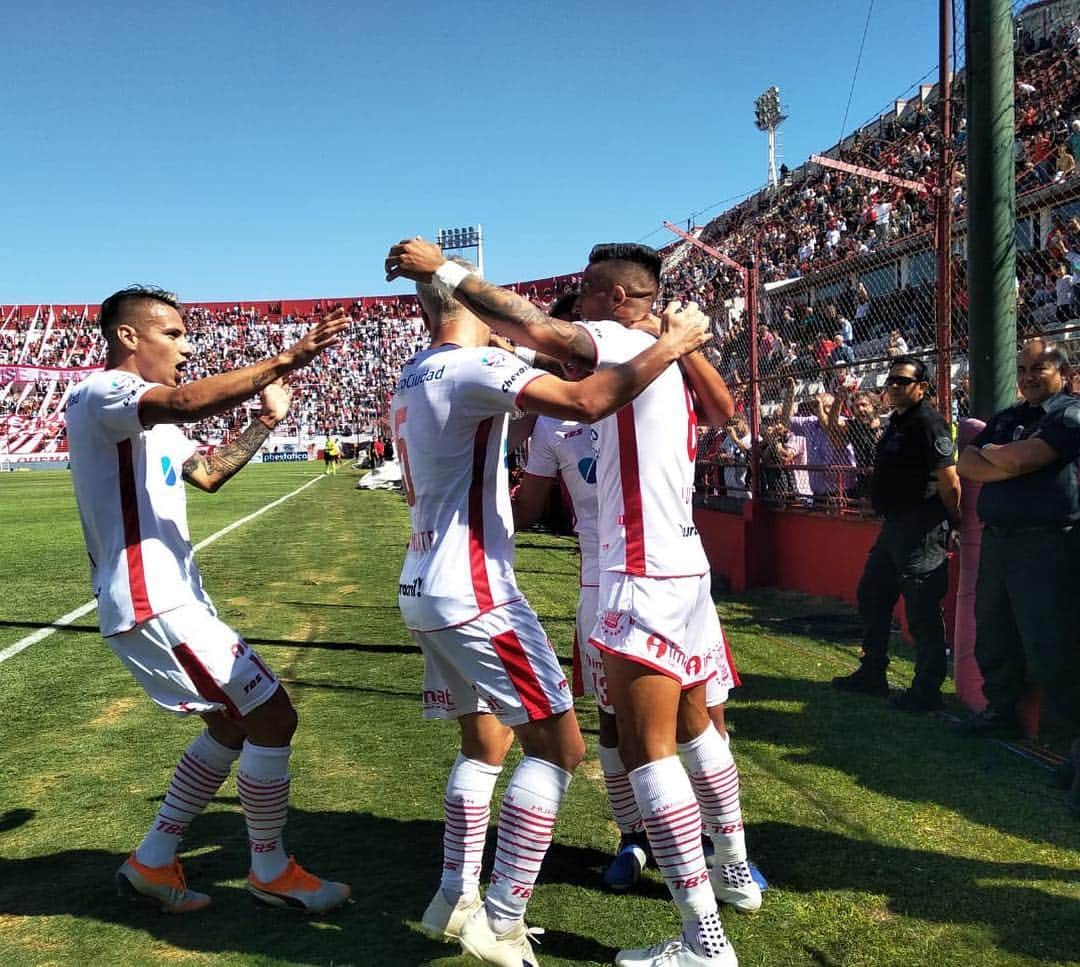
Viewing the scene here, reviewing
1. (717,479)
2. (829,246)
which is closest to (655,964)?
(717,479)

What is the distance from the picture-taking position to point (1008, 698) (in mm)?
5512

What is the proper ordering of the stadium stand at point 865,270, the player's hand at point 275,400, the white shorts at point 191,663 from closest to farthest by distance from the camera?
1. the white shorts at point 191,663
2. the player's hand at point 275,400
3. the stadium stand at point 865,270

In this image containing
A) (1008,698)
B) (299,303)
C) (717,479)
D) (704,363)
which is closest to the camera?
(704,363)

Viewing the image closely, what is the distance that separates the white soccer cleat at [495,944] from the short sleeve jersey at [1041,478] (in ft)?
11.3

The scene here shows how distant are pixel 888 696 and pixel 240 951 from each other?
4548mm

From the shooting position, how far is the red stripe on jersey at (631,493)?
9.93ft

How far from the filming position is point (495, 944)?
118 inches

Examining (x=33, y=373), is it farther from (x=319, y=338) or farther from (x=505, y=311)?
(x=505, y=311)

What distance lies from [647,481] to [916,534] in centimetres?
391

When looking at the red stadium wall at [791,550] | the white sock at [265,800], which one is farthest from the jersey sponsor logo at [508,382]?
the red stadium wall at [791,550]

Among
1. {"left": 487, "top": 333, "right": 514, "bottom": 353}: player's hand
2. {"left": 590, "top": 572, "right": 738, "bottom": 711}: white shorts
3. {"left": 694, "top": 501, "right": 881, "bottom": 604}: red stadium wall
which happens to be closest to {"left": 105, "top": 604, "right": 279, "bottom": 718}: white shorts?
{"left": 590, "top": 572, "right": 738, "bottom": 711}: white shorts

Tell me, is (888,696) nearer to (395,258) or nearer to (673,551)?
(673,551)

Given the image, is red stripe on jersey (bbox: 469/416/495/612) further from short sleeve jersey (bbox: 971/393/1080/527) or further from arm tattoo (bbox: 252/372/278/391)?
short sleeve jersey (bbox: 971/393/1080/527)

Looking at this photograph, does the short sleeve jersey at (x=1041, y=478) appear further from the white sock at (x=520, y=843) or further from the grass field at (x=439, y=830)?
the white sock at (x=520, y=843)
